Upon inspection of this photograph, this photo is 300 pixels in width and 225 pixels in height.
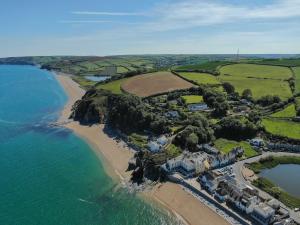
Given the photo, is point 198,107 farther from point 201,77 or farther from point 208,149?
point 201,77

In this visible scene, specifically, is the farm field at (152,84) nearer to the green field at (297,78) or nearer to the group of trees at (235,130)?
→ the green field at (297,78)

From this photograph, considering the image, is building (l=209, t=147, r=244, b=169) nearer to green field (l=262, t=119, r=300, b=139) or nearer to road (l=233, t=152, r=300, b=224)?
road (l=233, t=152, r=300, b=224)

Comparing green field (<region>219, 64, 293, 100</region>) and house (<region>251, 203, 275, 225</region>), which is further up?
green field (<region>219, 64, 293, 100</region>)

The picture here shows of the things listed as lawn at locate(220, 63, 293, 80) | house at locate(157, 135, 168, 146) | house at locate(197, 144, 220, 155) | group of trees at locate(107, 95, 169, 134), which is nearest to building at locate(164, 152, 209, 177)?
house at locate(197, 144, 220, 155)

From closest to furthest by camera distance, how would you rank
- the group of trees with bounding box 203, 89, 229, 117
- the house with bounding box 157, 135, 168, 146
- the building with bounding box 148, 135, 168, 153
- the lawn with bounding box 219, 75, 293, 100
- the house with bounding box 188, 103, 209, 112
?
1. the building with bounding box 148, 135, 168, 153
2. the house with bounding box 157, 135, 168, 146
3. the group of trees with bounding box 203, 89, 229, 117
4. the house with bounding box 188, 103, 209, 112
5. the lawn with bounding box 219, 75, 293, 100

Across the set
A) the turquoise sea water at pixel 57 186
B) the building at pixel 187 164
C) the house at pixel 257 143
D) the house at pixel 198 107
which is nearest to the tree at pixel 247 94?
the house at pixel 198 107

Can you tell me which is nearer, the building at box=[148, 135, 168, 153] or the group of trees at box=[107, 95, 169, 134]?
the building at box=[148, 135, 168, 153]

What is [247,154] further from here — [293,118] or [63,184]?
[63,184]
